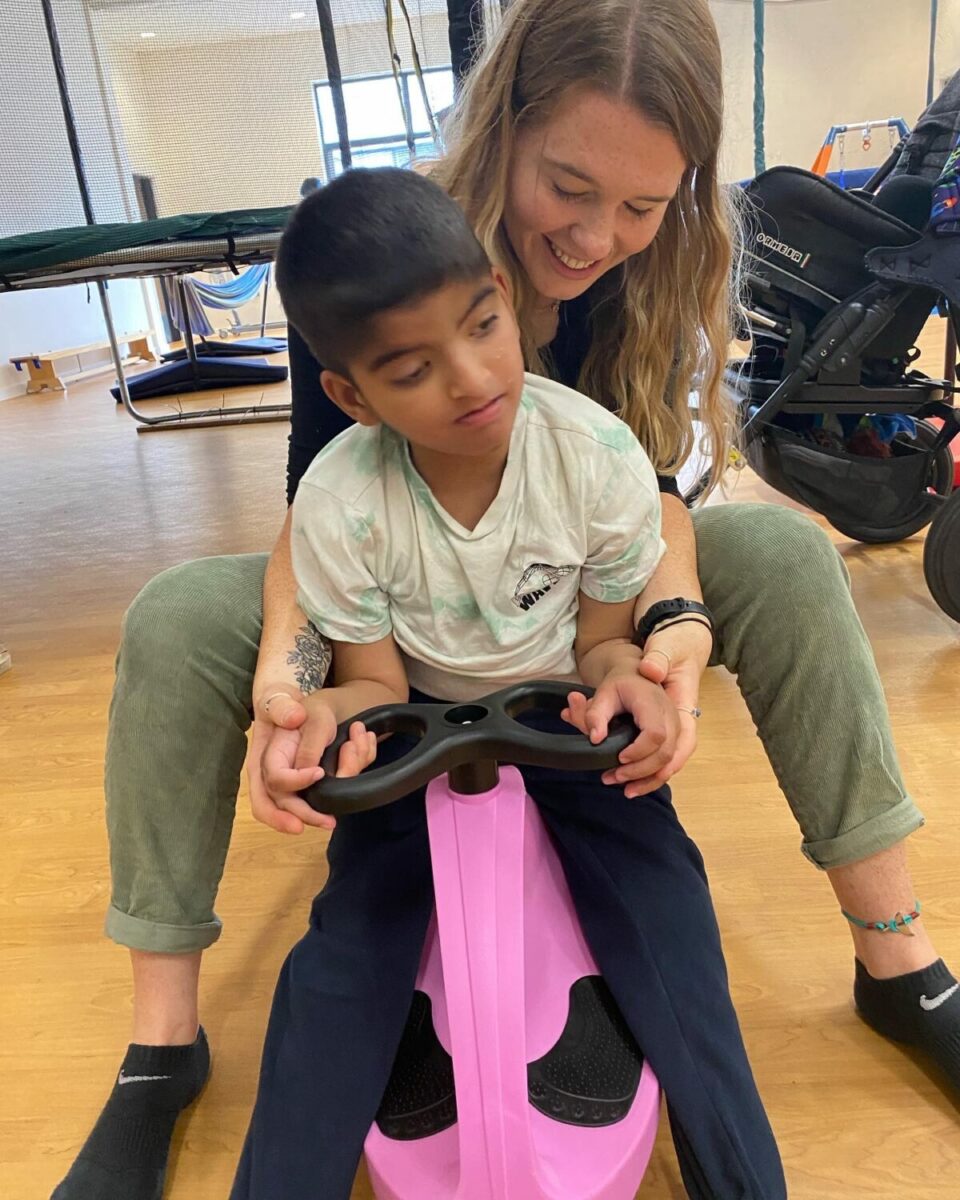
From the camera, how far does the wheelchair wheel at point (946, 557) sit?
1281 millimetres

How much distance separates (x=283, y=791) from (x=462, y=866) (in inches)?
4.4

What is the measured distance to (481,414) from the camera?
0.59 m

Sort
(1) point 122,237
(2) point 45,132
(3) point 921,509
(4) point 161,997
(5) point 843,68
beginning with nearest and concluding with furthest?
(4) point 161,997 < (3) point 921,509 < (1) point 122,237 < (2) point 45,132 < (5) point 843,68

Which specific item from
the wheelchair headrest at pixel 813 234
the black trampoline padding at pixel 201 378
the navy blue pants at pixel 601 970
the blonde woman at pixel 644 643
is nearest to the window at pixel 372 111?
the wheelchair headrest at pixel 813 234

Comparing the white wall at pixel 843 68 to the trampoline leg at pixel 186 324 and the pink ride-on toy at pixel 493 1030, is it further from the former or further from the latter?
the pink ride-on toy at pixel 493 1030

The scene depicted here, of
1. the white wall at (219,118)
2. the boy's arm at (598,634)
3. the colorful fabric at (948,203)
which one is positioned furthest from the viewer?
the white wall at (219,118)

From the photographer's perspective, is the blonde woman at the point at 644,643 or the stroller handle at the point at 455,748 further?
the blonde woman at the point at 644,643

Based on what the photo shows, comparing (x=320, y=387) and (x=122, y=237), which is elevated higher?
(x=122, y=237)

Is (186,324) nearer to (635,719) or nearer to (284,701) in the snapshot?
(284,701)

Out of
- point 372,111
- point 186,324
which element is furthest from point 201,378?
point 372,111

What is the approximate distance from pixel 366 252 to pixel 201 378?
393 centimetres

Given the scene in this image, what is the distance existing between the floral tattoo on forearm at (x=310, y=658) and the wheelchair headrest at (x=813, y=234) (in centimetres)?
94

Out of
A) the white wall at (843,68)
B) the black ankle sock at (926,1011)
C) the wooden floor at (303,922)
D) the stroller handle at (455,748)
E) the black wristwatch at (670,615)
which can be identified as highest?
the white wall at (843,68)

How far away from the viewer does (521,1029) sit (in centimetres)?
55
